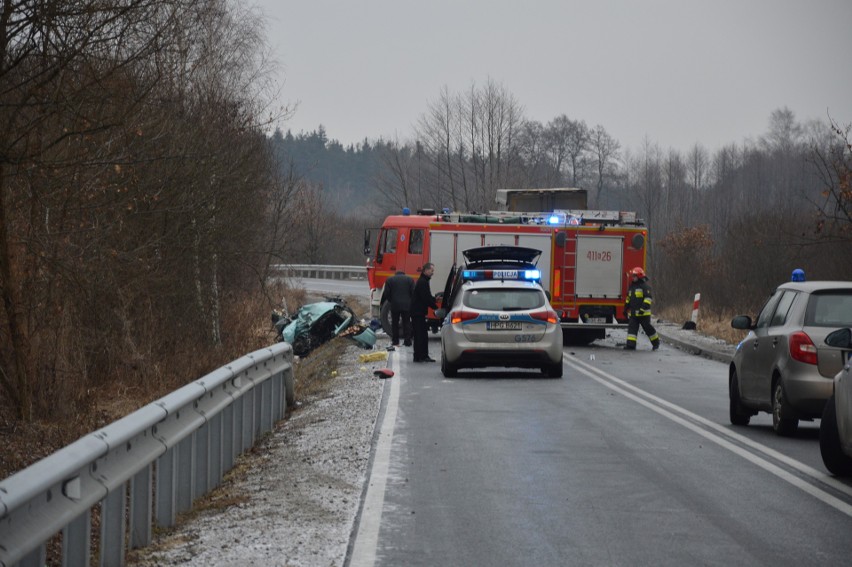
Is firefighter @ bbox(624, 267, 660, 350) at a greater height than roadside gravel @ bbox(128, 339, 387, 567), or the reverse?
firefighter @ bbox(624, 267, 660, 350)

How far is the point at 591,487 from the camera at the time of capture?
31.2 feet

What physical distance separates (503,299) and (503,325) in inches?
21.6

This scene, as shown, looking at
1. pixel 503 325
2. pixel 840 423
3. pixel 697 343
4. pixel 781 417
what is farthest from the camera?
pixel 697 343

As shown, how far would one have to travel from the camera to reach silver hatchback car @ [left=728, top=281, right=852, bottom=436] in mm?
12156

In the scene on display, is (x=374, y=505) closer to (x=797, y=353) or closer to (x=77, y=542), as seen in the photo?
(x=77, y=542)

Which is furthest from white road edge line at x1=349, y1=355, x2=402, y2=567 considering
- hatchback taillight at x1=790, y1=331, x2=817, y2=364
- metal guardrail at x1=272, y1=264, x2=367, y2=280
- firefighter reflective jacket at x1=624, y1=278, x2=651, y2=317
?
metal guardrail at x1=272, y1=264, x2=367, y2=280

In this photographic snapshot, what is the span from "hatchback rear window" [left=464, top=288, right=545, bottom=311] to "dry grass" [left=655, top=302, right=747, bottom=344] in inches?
422

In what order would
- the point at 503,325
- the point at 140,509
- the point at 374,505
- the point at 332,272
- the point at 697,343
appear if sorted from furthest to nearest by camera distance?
the point at 332,272
the point at 697,343
the point at 503,325
the point at 374,505
the point at 140,509

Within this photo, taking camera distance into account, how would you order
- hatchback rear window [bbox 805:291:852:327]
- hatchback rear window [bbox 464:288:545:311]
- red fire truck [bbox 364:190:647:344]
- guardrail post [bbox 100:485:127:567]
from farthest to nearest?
red fire truck [bbox 364:190:647:344], hatchback rear window [bbox 464:288:545:311], hatchback rear window [bbox 805:291:852:327], guardrail post [bbox 100:485:127:567]

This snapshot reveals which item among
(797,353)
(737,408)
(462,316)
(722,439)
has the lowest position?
(722,439)

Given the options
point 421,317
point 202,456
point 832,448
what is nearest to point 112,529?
point 202,456

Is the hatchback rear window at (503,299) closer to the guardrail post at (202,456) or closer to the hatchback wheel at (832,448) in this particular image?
the hatchback wheel at (832,448)

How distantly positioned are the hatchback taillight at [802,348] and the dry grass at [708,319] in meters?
17.9

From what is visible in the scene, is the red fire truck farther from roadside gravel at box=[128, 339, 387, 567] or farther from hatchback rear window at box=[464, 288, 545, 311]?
roadside gravel at box=[128, 339, 387, 567]
